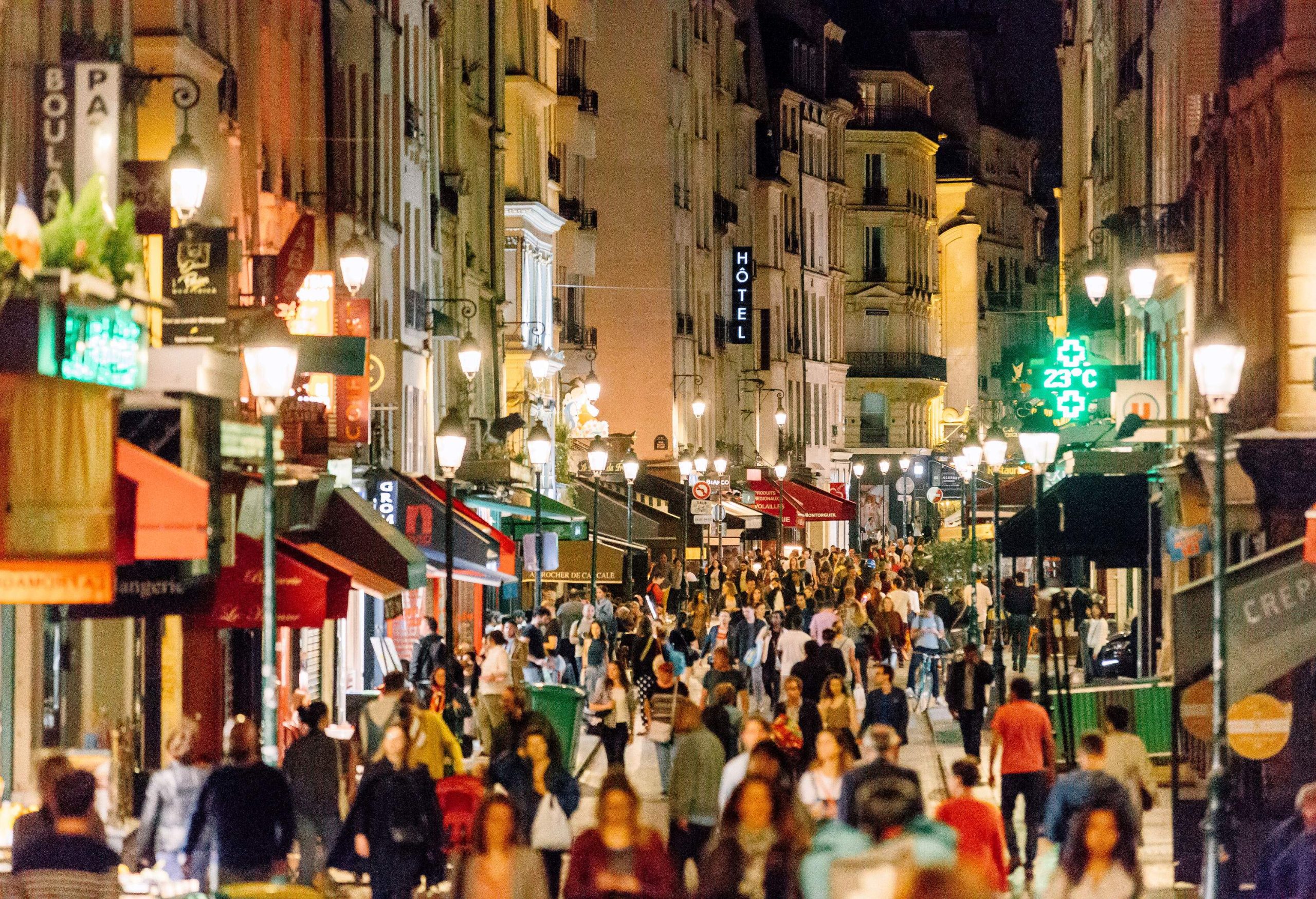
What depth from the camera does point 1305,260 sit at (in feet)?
77.4

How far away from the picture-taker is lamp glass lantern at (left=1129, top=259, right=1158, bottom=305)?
1243 inches

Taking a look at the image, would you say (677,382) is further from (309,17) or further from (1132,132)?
(309,17)

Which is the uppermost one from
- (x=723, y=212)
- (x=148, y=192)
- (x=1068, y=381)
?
(x=723, y=212)

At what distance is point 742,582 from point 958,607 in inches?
269

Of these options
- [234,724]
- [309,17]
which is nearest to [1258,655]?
[234,724]

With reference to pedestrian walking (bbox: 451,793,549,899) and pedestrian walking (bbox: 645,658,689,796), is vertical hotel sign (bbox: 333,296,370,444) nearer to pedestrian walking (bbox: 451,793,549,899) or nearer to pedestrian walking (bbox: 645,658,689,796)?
pedestrian walking (bbox: 645,658,689,796)

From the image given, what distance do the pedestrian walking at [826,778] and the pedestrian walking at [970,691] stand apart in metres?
11.1

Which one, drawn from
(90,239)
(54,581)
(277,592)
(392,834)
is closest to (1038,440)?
(277,592)

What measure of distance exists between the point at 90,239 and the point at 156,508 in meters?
2.34

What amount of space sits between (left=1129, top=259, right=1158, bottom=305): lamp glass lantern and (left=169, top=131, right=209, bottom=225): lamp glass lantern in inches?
608

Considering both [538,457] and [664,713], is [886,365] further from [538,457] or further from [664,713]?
[664,713]

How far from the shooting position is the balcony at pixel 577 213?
2250 inches

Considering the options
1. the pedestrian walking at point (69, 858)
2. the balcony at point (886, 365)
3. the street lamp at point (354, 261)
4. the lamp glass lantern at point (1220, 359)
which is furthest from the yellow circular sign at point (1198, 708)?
the balcony at point (886, 365)

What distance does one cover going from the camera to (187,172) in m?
19.4
